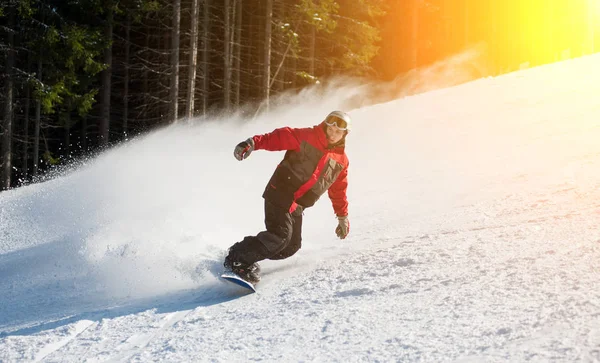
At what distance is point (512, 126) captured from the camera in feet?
38.9

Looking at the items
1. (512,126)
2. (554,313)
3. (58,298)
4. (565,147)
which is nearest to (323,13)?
(512,126)

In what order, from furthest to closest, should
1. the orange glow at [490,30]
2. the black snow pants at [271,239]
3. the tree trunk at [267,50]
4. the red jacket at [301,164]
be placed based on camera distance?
the orange glow at [490,30], the tree trunk at [267,50], the red jacket at [301,164], the black snow pants at [271,239]

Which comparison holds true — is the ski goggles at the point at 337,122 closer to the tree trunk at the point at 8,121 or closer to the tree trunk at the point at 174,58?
the tree trunk at the point at 174,58

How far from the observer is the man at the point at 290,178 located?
16.7 ft

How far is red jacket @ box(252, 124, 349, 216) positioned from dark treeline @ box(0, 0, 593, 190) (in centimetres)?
1388

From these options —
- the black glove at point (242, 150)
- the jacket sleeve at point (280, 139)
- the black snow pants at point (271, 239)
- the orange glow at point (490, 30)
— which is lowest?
the black snow pants at point (271, 239)

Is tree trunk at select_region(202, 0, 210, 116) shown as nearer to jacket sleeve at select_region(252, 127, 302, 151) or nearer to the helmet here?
jacket sleeve at select_region(252, 127, 302, 151)

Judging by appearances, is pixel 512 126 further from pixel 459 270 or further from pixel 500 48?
pixel 500 48

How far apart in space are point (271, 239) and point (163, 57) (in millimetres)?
23299

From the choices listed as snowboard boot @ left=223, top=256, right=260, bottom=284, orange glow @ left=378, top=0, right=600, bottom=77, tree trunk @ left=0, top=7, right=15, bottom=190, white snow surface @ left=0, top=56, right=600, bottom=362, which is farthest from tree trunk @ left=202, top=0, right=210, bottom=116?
snowboard boot @ left=223, top=256, right=260, bottom=284

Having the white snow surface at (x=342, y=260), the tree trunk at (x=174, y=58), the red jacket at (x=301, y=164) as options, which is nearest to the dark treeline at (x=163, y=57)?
the tree trunk at (x=174, y=58)

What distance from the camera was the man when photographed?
16.7 ft

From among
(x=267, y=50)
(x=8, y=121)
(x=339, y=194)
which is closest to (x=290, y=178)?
(x=339, y=194)

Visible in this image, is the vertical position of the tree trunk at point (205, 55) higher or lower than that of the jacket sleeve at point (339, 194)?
higher
